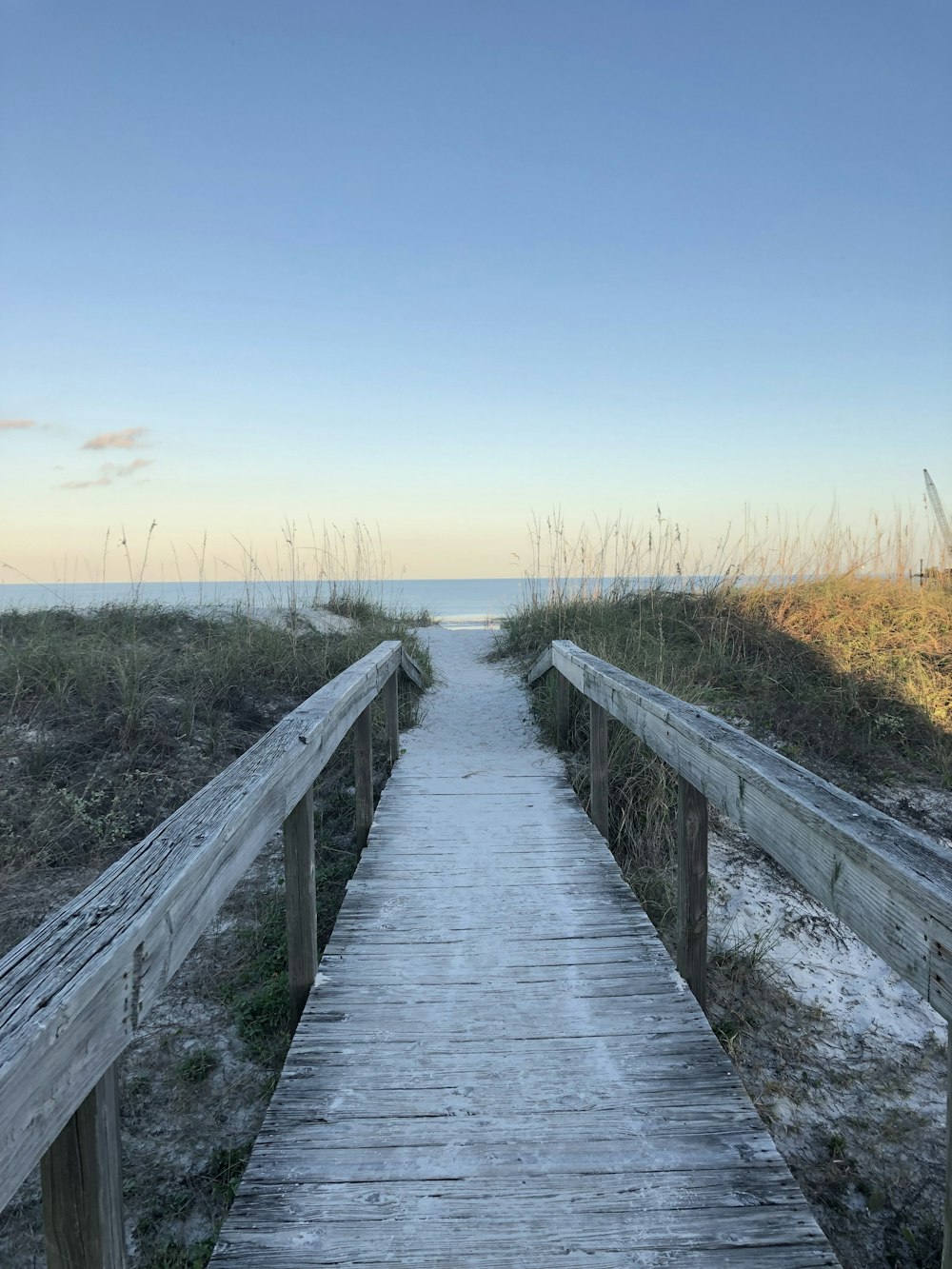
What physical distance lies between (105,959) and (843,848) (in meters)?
1.21

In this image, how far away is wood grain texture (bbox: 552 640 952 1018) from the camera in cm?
110

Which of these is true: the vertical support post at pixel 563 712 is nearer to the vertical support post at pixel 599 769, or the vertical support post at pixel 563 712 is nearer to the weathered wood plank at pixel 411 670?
the vertical support post at pixel 599 769

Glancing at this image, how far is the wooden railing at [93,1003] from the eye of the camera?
2.65 ft

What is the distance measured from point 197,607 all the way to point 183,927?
6.69 m

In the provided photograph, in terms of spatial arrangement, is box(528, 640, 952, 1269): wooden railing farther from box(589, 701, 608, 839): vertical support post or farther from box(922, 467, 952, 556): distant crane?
box(922, 467, 952, 556): distant crane

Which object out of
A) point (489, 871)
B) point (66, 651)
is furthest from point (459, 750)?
point (66, 651)

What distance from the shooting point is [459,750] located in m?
5.18

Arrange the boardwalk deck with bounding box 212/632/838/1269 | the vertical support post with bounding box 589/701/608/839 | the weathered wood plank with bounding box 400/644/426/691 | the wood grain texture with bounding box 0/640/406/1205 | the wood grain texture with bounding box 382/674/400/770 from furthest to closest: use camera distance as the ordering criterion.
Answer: the weathered wood plank with bounding box 400/644/426/691, the wood grain texture with bounding box 382/674/400/770, the vertical support post with bounding box 589/701/608/839, the boardwalk deck with bounding box 212/632/838/1269, the wood grain texture with bounding box 0/640/406/1205

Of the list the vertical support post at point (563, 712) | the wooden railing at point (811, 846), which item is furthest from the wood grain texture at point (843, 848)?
the vertical support post at point (563, 712)

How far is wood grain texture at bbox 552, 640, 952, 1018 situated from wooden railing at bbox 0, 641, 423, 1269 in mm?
1136

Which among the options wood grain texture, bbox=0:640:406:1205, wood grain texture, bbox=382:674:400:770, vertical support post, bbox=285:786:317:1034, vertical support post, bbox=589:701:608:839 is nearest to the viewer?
wood grain texture, bbox=0:640:406:1205

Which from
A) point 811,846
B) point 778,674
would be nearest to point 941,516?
point 778,674

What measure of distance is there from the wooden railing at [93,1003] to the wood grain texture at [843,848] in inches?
44.7

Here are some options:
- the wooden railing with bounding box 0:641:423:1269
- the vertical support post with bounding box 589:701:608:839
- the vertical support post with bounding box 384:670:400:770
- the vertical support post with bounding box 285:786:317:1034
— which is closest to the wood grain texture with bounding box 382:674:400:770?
the vertical support post with bounding box 384:670:400:770
